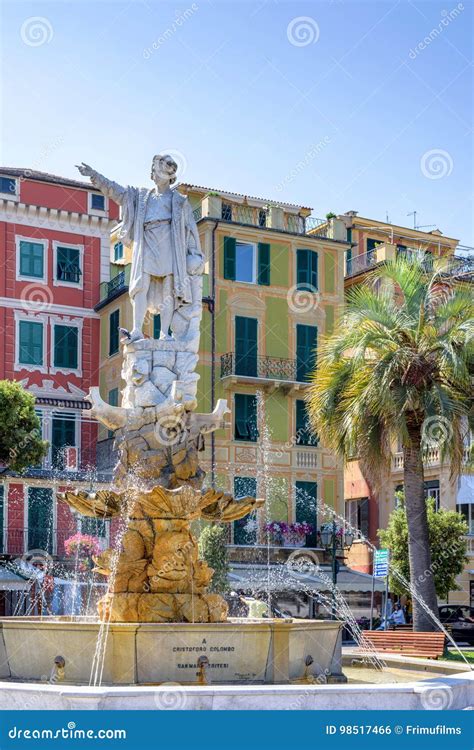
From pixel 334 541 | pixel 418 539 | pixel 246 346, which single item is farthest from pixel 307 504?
pixel 418 539

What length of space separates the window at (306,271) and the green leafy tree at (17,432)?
15.2 m

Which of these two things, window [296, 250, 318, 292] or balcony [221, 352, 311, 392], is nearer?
balcony [221, 352, 311, 392]

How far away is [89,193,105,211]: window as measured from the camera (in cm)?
4566

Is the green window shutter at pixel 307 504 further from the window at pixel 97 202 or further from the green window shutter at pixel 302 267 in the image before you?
the window at pixel 97 202

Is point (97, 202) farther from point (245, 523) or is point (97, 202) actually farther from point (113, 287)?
point (245, 523)

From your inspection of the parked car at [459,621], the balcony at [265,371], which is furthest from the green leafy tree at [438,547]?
the balcony at [265,371]

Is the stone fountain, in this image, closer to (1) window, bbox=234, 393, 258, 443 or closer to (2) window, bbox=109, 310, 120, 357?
(1) window, bbox=234, 393, 258, 443

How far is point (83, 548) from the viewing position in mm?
35781

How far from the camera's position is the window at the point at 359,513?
47781 mm

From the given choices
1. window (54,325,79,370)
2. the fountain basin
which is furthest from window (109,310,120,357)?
the fountain basin

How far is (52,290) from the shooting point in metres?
44.7

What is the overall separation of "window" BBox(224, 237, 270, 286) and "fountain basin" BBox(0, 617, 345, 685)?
29998 millimetres

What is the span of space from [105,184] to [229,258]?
26.5m
